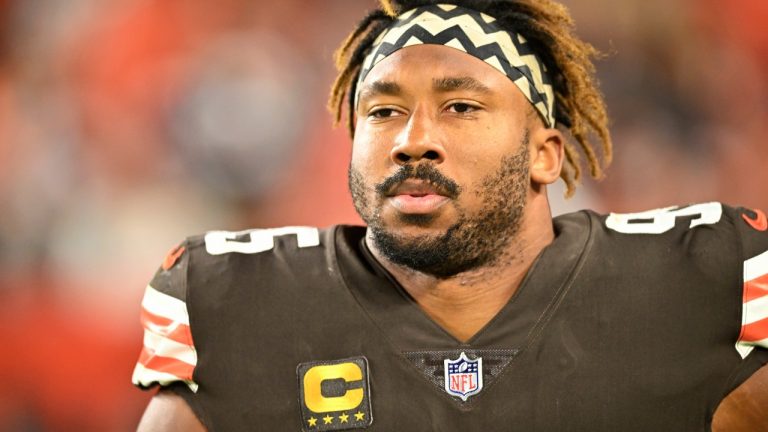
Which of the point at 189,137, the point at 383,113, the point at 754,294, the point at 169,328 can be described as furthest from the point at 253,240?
the point at 189,137

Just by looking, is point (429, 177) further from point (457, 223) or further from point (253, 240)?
point (253, 240)

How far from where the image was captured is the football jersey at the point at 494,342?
1655mm

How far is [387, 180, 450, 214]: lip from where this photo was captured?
1.67 meters

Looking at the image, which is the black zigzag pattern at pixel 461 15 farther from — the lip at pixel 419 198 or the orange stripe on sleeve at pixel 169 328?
the orange stripe on sleeve at pixel 169 328

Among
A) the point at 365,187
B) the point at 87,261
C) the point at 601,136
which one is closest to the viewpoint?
the point at 365,187

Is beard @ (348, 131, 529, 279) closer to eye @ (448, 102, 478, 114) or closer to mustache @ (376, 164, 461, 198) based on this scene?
mustache @ (376, 164, 461, 198)

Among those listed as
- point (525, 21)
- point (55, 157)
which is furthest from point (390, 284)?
point (55, 157)

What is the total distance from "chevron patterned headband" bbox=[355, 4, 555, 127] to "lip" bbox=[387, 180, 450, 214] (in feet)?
0.91

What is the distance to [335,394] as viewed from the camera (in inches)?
66.4

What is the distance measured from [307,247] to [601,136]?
656mm

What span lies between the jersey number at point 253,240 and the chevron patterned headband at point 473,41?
0.93 ft

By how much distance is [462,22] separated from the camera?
1822mm

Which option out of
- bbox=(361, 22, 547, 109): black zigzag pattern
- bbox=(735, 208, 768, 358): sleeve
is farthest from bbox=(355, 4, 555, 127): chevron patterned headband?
bbox=(735, 208, 768, 358): sleeve

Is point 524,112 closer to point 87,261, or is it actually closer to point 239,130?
point 239,130
